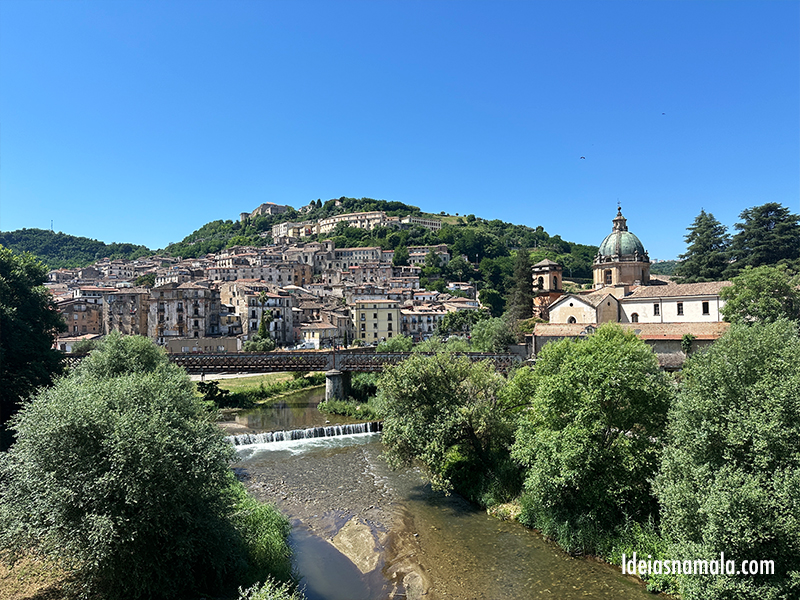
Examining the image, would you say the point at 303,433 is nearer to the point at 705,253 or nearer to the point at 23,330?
the point at 23,330

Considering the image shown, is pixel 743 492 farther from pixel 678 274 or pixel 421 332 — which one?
pixel 421 332

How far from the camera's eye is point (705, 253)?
205 feet

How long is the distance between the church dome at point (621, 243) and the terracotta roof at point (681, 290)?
8201mm

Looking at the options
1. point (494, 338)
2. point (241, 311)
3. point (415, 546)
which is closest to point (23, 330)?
point (415, 546)

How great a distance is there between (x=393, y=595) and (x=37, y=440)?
1011 centimetres

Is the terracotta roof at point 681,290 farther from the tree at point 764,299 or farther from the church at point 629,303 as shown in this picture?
the tree at point 764,299

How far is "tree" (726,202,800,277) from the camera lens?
5391cm

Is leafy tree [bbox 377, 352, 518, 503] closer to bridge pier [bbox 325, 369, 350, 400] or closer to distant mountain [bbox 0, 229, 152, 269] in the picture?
bridge pier [bbox 325, 369, 350, 400]

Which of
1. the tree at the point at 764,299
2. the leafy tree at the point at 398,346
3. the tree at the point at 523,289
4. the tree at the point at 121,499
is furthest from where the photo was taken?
the tree at the point at 523,289

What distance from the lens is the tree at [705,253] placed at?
5878 centimetres

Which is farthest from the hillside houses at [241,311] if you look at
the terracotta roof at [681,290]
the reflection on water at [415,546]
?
the reflection on water at [415,546]

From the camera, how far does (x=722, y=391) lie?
12469mm

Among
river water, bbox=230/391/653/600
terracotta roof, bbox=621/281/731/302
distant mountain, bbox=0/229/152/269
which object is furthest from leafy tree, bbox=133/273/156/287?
terracotta roof, bbox=621/281/731/302

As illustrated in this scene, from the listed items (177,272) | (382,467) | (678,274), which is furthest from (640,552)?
(177,272)
